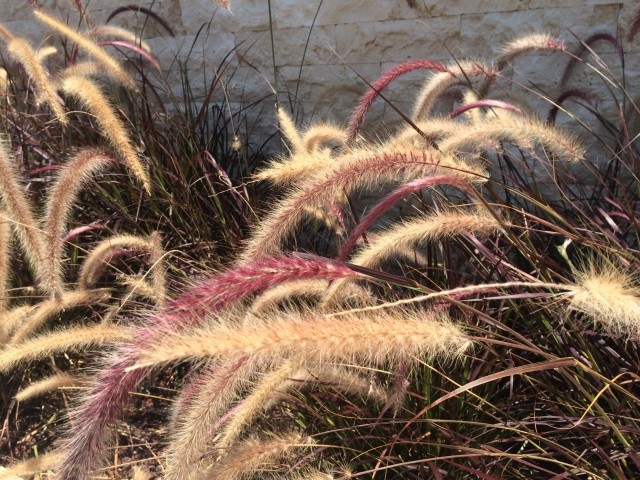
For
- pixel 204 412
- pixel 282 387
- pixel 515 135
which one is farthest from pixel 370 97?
pixel 204 412

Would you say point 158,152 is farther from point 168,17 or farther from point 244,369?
point 244,369

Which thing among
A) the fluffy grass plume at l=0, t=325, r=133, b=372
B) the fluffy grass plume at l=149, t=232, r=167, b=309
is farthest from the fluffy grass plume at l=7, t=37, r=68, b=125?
the fluffy grass plume at l=0, t=325, r=133, b=372

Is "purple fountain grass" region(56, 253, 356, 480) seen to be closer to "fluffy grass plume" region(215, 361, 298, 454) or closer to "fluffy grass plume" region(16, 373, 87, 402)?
"fluffy grass plume" region(215, 361, 298, 454)

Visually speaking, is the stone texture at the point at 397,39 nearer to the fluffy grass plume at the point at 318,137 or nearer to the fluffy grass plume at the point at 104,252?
the fluffy grass plume at the point at 318,137

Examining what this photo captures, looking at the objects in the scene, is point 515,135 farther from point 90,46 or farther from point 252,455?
point 90,46

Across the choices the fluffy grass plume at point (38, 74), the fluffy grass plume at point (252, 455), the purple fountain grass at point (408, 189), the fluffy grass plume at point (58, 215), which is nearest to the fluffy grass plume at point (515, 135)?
the purple fountain grass at point (408, 189)

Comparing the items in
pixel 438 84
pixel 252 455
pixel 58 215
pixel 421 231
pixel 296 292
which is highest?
pixel 438 84

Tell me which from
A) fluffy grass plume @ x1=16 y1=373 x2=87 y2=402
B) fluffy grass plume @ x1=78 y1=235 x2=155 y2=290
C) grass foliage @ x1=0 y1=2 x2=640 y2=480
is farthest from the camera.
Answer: fluffy grass plume @ x1=78 y1=235 x2=155 y2=290

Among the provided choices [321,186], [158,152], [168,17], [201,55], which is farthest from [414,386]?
[168,17]
